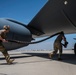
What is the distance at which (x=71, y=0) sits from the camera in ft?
24.6

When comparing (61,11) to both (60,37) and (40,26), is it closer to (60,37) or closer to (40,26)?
(60,37)

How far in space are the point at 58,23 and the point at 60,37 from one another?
1053mm

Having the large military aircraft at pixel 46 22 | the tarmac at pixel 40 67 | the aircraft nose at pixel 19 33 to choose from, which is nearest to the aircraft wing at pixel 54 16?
the large military aircraft at pixel 46 22

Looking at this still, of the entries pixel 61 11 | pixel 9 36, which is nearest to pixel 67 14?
pixel 61 11

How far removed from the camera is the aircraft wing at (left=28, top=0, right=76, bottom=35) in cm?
806

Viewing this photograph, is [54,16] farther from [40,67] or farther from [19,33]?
[40,67]

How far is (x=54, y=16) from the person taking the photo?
974 centimetres

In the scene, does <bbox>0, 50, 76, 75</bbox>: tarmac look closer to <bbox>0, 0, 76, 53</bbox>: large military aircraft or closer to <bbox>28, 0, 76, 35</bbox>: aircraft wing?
<bbox>0, 0, 76, 53</bbox>: large military aircraft

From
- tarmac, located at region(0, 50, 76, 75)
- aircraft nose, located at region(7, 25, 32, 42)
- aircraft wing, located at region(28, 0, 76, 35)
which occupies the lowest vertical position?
tarmac, located at region(0, 50, 76, 75)

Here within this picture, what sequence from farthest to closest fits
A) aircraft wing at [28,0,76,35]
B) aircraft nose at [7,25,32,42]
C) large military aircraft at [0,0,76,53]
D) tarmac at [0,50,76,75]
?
aircraft nose at [7,25,32,42], large military aircraft at [0,0,76,53], aircraft wing at [28,0,76,35], tarmac at [0,50,76,75]

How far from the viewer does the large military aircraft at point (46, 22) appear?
27.1 feet

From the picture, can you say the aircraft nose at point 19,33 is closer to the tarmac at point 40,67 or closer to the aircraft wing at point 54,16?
the aircraft wing at point 54,16

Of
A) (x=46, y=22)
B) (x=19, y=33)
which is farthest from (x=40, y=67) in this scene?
(x=46, y=22)

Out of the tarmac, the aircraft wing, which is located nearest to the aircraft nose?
the aircraft wing
